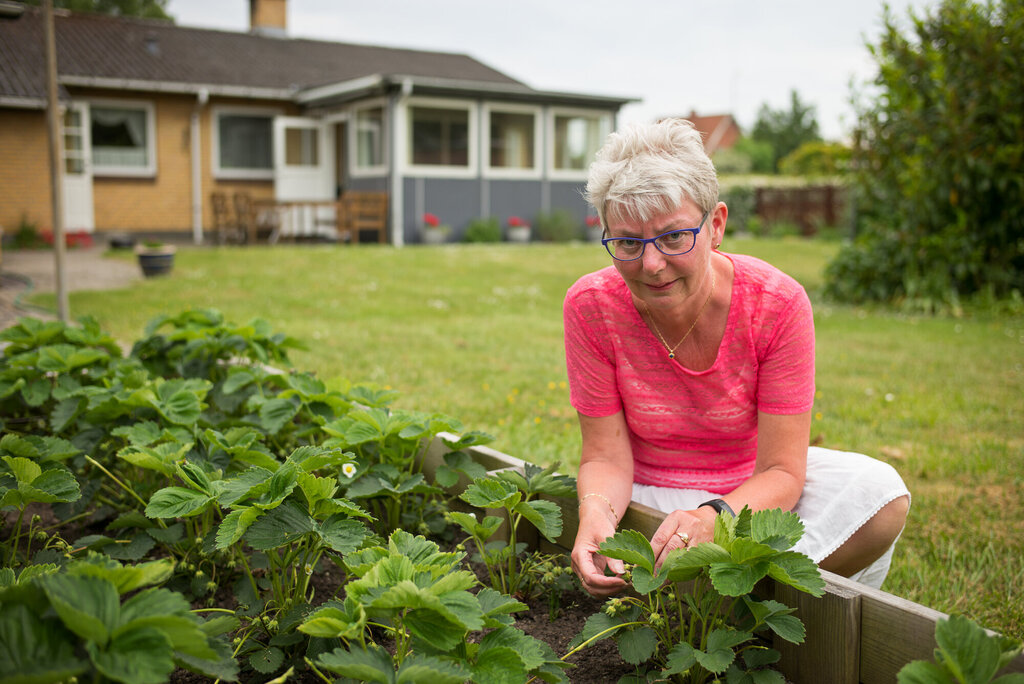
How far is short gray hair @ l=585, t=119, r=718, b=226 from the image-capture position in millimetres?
1694

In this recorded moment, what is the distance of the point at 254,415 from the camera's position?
2.67m

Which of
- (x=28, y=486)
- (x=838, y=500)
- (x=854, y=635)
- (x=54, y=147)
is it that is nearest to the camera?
(x=854, y=635)

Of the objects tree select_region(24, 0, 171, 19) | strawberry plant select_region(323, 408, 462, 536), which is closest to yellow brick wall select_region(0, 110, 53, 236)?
strawberry plant select_region(323, 408, 462, 536)

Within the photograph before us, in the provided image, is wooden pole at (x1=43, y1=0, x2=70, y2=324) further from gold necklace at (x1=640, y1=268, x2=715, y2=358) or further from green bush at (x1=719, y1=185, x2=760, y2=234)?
green bush at (x1=719, y1=185, x2=760, y2=234)

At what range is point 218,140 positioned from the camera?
684 inches

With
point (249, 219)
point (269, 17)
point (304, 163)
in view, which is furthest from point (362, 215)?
point (269, 17)

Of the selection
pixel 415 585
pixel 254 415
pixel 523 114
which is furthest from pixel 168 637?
pixel 523 114

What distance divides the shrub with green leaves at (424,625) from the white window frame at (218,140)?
17.4 metres

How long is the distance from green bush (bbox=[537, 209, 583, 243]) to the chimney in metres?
9.04

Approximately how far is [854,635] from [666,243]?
814 mm

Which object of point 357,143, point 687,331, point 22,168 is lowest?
point 687,331

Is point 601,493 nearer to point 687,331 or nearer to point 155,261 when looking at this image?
point 687,331

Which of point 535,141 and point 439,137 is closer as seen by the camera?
point 439,137

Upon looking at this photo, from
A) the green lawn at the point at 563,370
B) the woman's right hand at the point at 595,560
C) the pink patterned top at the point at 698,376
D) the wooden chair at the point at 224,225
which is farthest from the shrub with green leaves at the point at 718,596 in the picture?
the wooden chair at the point at 224,225
